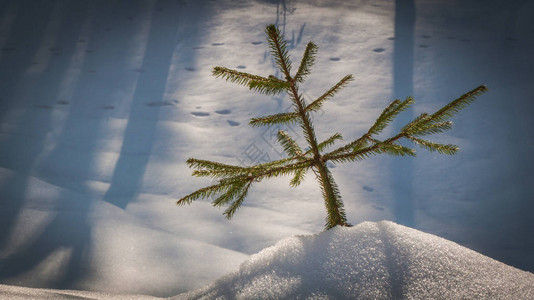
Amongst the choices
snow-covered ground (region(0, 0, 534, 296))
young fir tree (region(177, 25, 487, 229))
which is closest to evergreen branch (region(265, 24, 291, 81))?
young fir tree (region(177, 25, 487, 229))

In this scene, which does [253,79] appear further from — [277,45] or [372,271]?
[372,271]

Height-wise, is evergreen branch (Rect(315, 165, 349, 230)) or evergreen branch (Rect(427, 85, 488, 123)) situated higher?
evergreen branch (Rect(427, 85, 488, 123))

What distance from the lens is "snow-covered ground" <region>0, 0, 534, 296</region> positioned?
101 inches

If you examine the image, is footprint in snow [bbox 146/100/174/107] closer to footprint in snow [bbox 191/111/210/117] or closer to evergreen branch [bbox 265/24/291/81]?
footprint in snow [bbox 191/111/210/117]

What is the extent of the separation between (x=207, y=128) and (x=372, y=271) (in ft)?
10.5

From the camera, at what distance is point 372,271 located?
3.22 feet

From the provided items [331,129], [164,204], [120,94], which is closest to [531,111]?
[331,129]

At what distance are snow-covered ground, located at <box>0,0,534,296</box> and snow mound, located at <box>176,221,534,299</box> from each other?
1415mm

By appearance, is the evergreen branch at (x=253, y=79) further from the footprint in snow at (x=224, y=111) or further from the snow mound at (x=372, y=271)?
the footprint in snow at (x=224, y=111)

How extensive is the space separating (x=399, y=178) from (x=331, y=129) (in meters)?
1.01

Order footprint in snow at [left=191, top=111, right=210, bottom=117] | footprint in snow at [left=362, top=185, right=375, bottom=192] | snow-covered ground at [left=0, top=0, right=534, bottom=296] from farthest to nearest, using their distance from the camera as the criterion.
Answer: footprint in snow at [left=191, top=111, right=210, bottom=117] < footprint in snow at [left=362, top=185, right=375, bottom=192] < snow-covered ground at [left=0, top=0, right=534, bottom=296]

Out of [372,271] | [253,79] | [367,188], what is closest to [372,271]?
[372,271]

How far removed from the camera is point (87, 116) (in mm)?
4059

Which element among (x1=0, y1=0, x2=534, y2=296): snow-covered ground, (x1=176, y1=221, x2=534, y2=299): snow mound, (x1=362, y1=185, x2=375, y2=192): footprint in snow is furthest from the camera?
(x1=362, y1=185, x2=375, y2=192): footprint in snow
